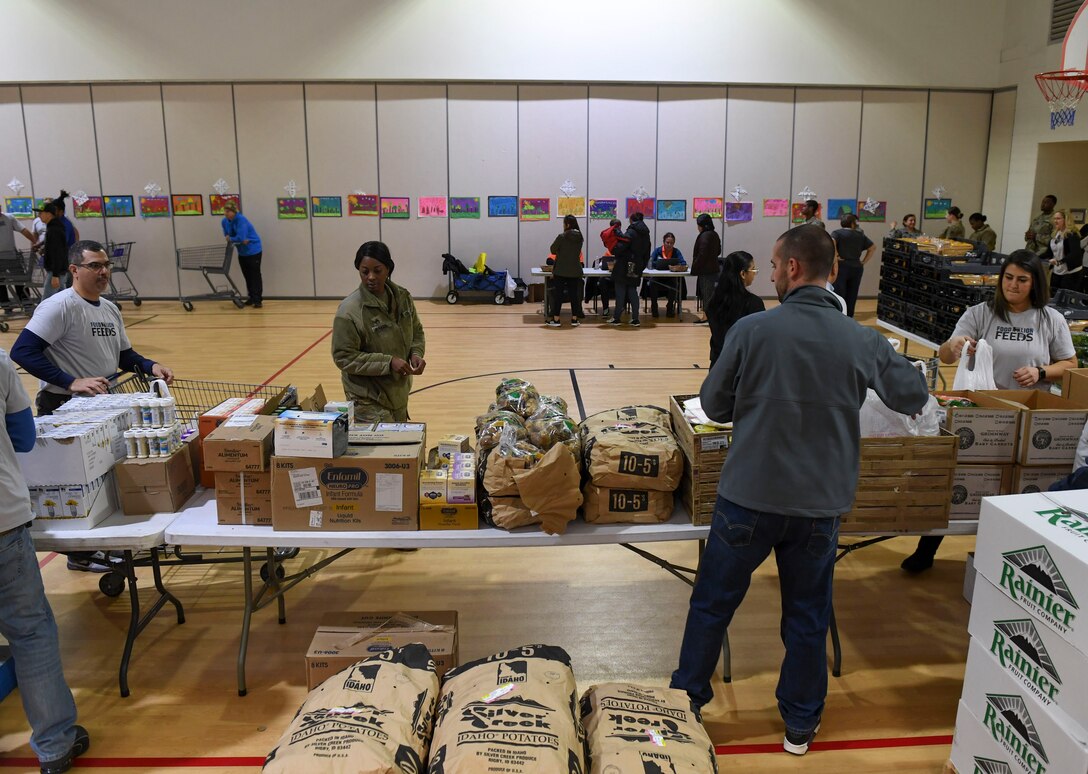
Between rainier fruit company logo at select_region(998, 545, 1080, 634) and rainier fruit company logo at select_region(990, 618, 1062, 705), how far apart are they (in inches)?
3.0

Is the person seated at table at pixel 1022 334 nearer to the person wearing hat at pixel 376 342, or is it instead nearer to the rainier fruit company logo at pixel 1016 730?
the rainier fruit company logo at pixel 1016 730

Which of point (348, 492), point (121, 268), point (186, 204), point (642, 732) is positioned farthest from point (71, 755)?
point (186, 204)

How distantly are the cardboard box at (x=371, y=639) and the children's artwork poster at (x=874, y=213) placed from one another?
13002 millimetres

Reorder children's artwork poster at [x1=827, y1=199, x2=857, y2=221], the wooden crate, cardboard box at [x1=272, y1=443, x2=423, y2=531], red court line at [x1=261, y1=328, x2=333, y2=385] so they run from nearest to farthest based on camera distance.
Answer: cardboard box at [x1=272, y1=443, x2=423, y2=531]
the wooden crate
red court line at [x1=261, y1=328, x2=333, y2=385]
children's artwork poster at [x1=827, y1=199, x2=857, y2=221]

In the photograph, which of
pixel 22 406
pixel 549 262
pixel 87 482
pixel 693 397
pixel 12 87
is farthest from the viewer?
pixel 12 87

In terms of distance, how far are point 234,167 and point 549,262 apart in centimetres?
579

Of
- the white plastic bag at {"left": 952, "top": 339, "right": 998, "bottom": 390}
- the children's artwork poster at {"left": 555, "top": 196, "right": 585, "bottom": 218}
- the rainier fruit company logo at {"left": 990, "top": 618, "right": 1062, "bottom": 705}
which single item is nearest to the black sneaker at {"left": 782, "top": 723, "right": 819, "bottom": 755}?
the rainier fruit company logo at {"left": 990, "top": 618, "right": 1062, "bottom": 705}

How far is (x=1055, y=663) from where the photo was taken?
7.55 ft

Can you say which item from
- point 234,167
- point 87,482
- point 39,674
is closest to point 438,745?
point 39,674

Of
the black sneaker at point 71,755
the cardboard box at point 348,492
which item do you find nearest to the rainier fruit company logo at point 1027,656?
the cardboard box at point 348,492

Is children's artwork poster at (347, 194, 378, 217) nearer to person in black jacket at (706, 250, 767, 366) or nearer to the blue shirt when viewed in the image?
the blue shirt

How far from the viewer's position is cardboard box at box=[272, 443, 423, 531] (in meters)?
3.16

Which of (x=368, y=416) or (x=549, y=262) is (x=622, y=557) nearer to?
(x=368, y=416)

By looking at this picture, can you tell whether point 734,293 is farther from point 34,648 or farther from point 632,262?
point 632,262
